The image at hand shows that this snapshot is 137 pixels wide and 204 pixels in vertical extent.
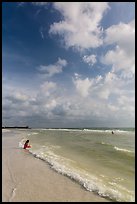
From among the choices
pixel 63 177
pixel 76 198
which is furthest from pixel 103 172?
pixel 76 198

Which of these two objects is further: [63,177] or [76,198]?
[63,177]

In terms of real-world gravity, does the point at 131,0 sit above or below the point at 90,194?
above

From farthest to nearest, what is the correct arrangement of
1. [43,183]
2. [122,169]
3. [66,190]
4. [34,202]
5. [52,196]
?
[122,169] < [43,183] < [66,190] < [52,196] < [34,202]

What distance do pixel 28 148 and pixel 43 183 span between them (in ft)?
38.0

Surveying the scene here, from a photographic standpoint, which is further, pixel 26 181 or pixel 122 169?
pixel 122 169

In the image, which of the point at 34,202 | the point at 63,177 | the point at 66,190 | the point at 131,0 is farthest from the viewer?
the point at 63,177

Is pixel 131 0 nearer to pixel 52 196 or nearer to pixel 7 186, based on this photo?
pixel 52 196

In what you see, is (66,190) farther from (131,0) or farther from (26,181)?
(131,0)

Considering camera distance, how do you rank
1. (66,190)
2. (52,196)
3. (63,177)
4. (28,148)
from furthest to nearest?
1. (28,148)
2. (63,177)
3. (66,190)
4. (52,196)

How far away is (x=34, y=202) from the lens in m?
6.85

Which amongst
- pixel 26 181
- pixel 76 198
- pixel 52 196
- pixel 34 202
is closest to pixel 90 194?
pixel 76 198

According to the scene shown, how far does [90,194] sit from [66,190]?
2.95 ft

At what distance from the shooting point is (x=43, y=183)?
894 cm

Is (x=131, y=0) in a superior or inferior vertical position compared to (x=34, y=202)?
superior
